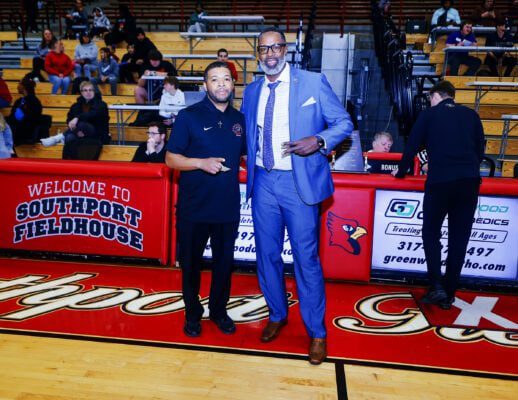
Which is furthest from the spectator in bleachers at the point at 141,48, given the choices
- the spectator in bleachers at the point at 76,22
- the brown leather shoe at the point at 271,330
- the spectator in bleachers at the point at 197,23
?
the brown leather shoe at the point at 271,330

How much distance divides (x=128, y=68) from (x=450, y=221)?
8.78 metres

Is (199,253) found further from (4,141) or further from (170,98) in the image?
(170,98)

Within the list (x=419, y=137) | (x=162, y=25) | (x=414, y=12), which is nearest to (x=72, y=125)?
(x=419, y=137)

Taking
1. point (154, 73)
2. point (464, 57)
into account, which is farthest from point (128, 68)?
point (464, 57)

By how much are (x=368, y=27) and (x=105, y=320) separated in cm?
1324

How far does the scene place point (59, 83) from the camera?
10.6 meters

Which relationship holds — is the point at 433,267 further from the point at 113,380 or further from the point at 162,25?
the point at 162,25

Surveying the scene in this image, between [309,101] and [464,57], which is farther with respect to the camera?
[464,57]

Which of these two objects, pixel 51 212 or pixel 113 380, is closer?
pixel 113 380

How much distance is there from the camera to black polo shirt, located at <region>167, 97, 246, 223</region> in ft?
11.0

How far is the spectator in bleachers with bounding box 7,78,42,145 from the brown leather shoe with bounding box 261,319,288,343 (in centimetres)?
689

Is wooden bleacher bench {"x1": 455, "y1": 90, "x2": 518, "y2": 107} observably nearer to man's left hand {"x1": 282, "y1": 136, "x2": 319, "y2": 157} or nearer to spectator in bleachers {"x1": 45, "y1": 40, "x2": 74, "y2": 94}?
man's left hand {"x1": 282, "y1": 136, "x2": 319, "y2": 157}

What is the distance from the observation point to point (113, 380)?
2.99 metres

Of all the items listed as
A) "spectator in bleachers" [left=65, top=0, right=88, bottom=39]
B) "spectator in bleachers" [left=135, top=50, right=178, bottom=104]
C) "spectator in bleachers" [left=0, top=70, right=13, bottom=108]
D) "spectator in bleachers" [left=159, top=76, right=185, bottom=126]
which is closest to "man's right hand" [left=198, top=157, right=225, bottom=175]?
"spectator in bleachers" [left=159, top=76, right=185, bottom=126]
